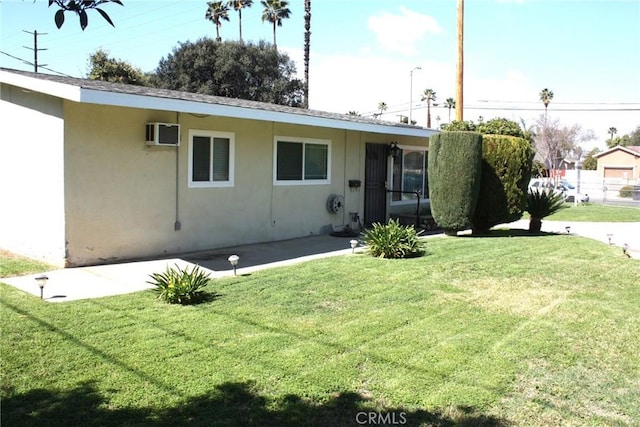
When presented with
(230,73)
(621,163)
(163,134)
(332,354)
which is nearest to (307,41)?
(230,73)

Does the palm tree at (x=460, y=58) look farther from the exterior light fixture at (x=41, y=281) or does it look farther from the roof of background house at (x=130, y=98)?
the exterior light fixture at (x=41, y=281)

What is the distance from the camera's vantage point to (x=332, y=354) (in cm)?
456

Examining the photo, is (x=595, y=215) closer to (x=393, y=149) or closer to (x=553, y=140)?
(x=393, y=149)

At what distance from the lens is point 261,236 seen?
11.0 m

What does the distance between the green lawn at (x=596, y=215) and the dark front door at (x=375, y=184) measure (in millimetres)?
6966

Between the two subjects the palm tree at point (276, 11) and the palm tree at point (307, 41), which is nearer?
the palm tree at point (307, 41)

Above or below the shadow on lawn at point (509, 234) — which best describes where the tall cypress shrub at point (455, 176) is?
above

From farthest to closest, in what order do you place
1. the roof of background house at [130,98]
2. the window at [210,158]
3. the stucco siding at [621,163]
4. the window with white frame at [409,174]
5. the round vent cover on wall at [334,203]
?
the stucco siding at [621,163]
the window with white frame at [409,174]
the round vent cover on wall at [334,203]
the window at [210,158]
the roof of background house at [130,98]

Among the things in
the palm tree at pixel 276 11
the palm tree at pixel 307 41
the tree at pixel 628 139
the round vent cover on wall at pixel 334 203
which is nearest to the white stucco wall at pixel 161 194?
the round vent cover on wall at pixel 334 203

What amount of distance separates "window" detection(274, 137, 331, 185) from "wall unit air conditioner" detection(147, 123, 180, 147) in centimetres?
269

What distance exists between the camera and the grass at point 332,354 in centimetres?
360

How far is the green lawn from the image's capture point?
18266 mm

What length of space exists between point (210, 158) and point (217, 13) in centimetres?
3537

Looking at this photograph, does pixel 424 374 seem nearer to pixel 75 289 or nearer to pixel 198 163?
pixel 75 289
